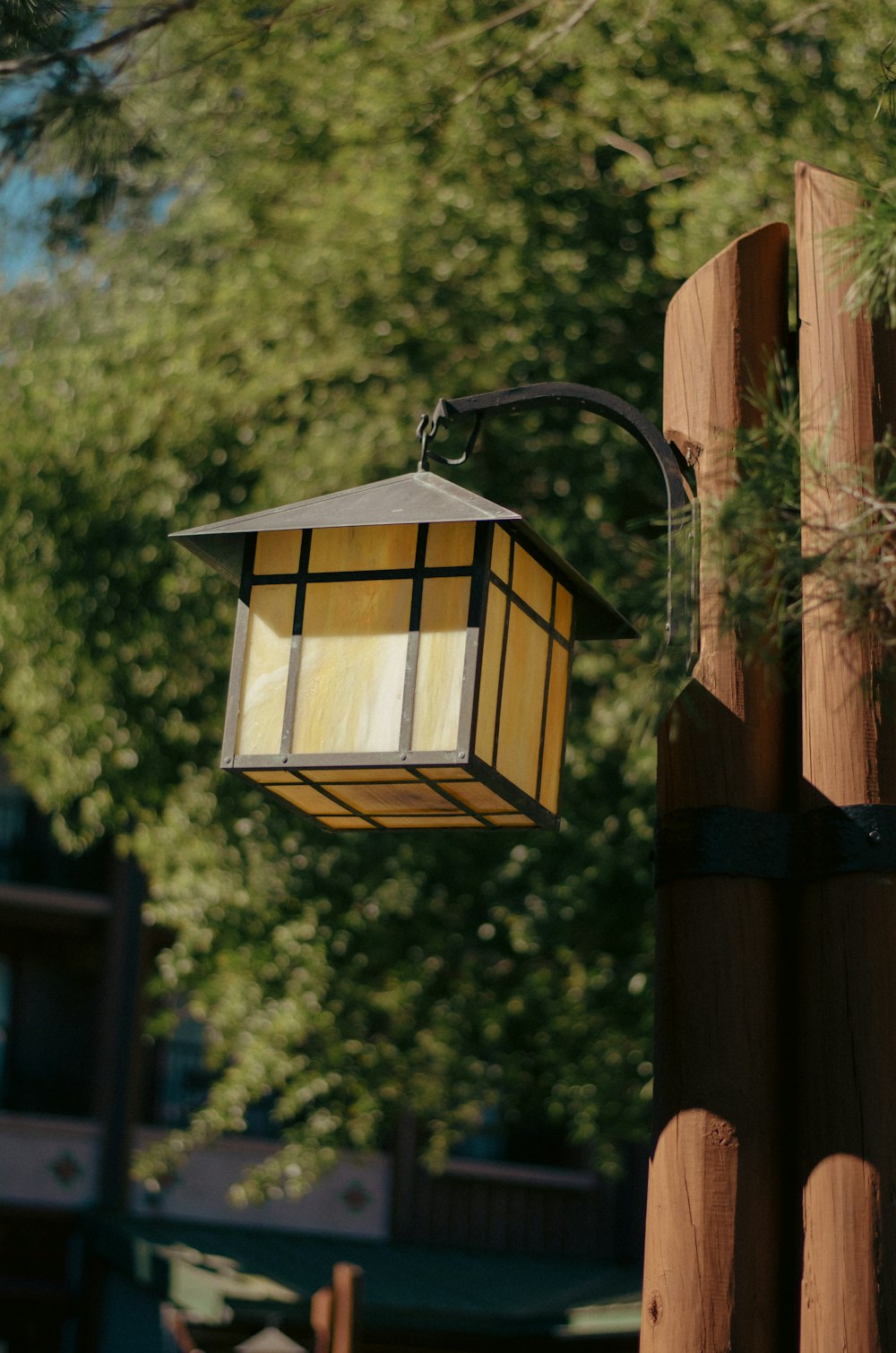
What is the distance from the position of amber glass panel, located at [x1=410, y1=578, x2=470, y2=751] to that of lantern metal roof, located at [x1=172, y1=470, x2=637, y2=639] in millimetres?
142

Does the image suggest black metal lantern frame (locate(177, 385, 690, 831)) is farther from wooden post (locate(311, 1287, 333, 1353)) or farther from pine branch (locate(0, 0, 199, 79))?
wooden post (locate(311, 1287, 333, 1353))

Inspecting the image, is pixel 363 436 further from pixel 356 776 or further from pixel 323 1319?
pixel 356 776

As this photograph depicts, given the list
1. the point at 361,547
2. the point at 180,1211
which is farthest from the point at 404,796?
the point at 180,1211

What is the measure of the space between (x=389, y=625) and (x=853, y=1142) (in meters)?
1.24

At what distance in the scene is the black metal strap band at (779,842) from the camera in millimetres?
2779

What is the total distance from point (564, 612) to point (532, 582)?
7.1 inches

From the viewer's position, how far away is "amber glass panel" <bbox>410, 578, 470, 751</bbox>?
2984mm

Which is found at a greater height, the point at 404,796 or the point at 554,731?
the point at 554,731

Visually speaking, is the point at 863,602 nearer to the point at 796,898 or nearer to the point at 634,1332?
the point at 796,898

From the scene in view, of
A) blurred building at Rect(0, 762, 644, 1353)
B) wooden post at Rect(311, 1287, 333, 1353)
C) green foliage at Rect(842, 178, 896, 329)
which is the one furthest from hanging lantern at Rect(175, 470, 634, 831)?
blurred building at Rect(0, 762, 644, 1353)

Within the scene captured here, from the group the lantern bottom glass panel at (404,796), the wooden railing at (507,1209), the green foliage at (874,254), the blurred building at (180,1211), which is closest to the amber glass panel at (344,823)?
the lantern bottom glass panel at (404,796)

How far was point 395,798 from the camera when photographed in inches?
126

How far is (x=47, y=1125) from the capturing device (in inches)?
701

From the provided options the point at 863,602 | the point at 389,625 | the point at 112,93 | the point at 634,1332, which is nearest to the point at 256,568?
the point at 389,625
